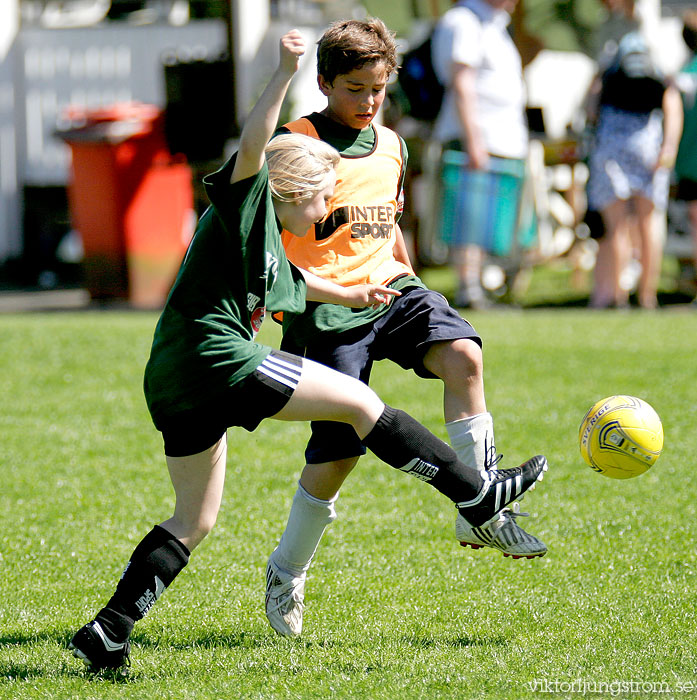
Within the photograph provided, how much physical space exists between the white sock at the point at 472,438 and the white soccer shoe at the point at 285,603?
26.7 inches

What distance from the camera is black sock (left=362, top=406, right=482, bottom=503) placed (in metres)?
3.35

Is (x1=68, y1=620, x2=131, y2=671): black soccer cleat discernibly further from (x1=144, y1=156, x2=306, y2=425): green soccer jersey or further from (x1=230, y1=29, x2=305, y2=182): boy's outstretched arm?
(x1=230, y1=29, x2=305, y2=182): boy's outstretched arm

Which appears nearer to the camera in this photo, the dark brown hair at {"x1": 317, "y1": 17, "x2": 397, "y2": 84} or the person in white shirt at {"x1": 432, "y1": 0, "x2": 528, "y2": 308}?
the dark brown hair at {"x1": 317, "y1": 17, "x2": 397, "y2": 84}

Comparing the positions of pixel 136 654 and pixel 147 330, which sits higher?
pixel 136 654

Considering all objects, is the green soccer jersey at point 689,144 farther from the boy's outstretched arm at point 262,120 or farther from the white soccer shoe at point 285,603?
the boy's outstretched arm at point 262,120

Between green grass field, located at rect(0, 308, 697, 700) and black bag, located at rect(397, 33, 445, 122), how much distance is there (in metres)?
3.97

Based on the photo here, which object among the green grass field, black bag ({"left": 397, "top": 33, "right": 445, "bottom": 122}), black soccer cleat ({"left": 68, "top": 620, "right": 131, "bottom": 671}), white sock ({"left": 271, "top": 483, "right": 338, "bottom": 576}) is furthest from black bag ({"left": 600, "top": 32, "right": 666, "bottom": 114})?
black soccer cleat ({"left": 68, "top": 620, "right": 131, "bottom": 671})

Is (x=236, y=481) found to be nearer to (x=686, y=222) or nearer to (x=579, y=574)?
(x=579, y=574)

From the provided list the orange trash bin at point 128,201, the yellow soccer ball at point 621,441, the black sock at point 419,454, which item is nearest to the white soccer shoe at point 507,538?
the black sock at point 419,454

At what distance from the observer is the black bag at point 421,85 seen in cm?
1089

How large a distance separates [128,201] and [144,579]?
863 centimetres

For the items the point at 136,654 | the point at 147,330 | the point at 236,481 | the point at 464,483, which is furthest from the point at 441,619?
the point at 147,330

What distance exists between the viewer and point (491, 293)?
1088 cm

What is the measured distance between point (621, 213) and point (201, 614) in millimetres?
6574
